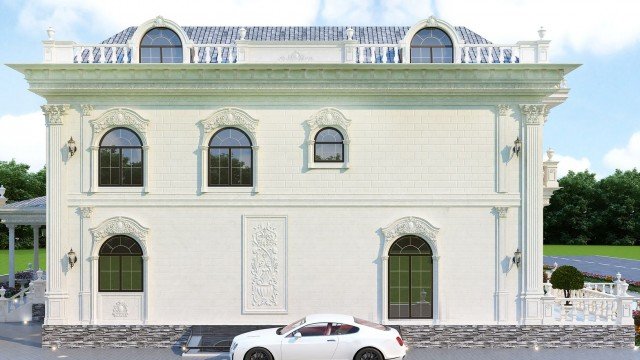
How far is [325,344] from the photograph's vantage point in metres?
12.4

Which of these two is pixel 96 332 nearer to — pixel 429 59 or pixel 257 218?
pixel 257 218

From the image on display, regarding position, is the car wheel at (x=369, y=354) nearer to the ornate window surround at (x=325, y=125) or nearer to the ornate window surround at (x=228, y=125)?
the ornate window surround at (x=325, y=125)

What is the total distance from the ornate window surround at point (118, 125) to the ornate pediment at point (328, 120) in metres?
4.67

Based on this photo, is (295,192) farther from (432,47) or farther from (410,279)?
(432,47)

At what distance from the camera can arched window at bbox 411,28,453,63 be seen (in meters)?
15.1

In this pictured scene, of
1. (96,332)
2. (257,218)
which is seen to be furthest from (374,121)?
(96,332)

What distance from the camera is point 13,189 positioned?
5747 cm

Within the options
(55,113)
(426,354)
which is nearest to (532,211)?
(426,354)

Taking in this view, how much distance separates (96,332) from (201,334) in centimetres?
293

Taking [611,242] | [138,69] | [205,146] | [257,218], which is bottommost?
[611,242]

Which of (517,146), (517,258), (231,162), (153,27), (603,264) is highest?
(153,27)

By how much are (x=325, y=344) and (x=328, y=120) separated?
19.8 feet

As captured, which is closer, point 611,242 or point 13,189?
point 13,189

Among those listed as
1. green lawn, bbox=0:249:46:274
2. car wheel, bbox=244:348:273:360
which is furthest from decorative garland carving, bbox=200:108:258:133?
green lawn, bbox=0:249:46:274
